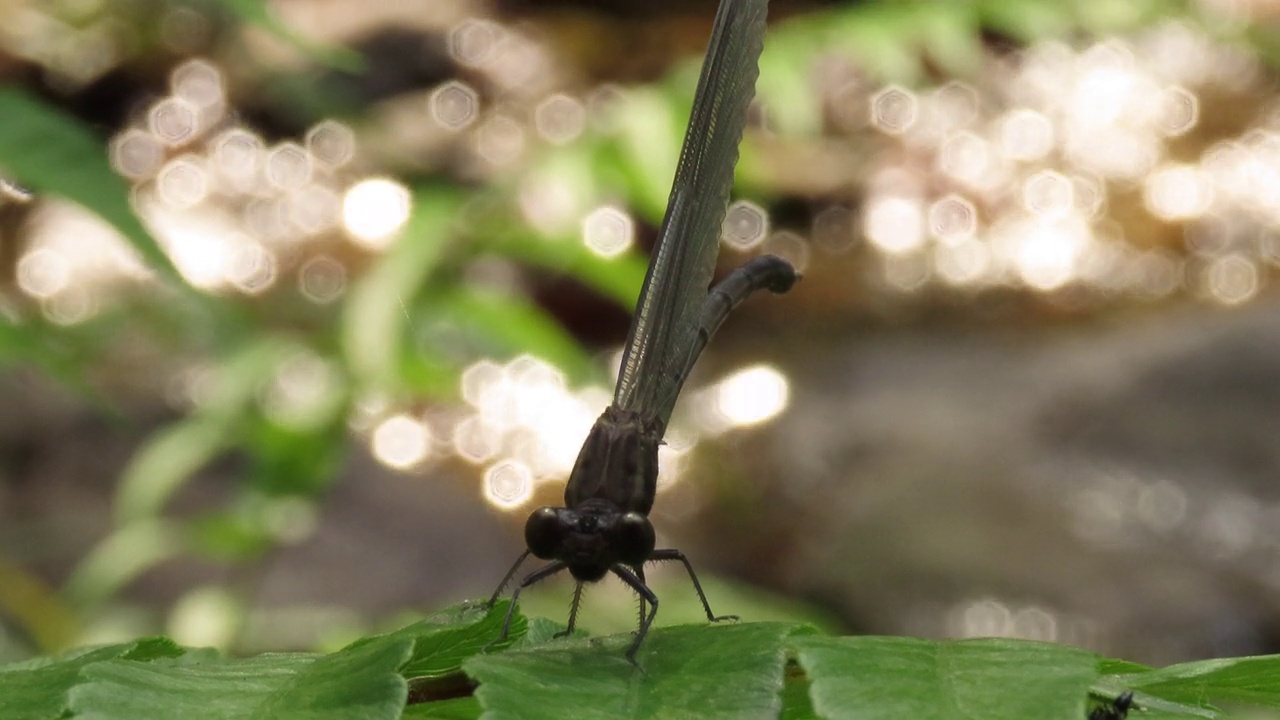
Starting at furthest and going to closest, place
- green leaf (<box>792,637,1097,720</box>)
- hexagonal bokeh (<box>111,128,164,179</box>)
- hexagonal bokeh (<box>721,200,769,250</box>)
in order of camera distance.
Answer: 1. hexagonal bokeh (<box>111,128,164,179</box>)
2. hexagonal bokeh (<box>721,200,769,250</box>)
3. green leaf (<box>792,637,1097,720</box>)

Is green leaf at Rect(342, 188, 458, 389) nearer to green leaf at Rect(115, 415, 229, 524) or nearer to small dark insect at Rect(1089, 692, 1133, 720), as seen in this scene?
green leaf at Rect(115, 415, 229, 524)

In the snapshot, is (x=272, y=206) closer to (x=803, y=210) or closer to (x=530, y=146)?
(x=530, y=146)

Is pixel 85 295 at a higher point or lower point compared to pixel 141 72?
lower

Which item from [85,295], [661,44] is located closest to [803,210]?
[661,44]

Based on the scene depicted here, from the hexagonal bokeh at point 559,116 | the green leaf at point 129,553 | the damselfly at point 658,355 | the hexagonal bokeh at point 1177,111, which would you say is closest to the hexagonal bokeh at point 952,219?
the hexagonal bokeh at point 1177,111

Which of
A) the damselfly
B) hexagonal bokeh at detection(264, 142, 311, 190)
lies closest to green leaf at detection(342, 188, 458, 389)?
the damselfly

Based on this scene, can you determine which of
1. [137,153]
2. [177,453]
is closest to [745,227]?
[137,153]
